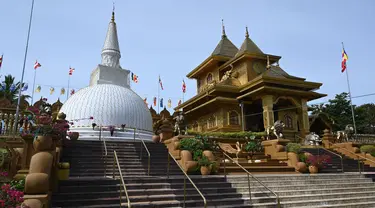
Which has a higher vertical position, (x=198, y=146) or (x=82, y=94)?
(x=82, y=94)

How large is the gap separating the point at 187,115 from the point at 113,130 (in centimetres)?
1805

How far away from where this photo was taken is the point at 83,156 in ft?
40.7

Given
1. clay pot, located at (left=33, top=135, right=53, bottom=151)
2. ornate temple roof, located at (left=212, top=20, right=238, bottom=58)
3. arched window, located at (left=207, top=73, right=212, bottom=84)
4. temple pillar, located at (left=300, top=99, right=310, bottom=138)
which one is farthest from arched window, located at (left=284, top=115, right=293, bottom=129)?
clay pot, located at (left=33, top=135, right=53, bottom=151)

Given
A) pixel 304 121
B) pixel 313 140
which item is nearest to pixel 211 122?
pixel 304 121

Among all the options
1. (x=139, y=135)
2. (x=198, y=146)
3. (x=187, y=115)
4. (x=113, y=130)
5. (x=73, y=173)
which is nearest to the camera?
(x=73, y=173)

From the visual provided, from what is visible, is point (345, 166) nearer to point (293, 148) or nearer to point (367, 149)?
→ point (293, 148)

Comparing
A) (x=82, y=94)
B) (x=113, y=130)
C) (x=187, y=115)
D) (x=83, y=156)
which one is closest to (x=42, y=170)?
(x=83, y=156)

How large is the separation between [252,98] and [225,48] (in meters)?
10.7

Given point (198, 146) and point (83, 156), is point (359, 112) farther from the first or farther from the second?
point (83, 156)

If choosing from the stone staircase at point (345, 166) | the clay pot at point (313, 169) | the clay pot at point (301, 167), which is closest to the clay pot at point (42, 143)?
the clay pot at point (301, 167)

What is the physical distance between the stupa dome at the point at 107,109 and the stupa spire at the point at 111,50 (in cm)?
396

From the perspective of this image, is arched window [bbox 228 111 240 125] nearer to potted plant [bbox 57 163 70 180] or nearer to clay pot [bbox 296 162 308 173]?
clay pot [bbox 296 162 308 173]

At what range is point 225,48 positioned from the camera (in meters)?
37.2

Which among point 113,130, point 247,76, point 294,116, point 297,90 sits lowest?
point 113,130
